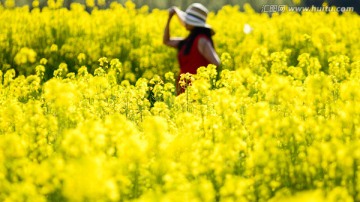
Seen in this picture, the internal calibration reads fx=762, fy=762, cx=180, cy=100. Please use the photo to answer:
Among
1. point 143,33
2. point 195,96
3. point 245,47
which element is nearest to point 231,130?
point 195,96

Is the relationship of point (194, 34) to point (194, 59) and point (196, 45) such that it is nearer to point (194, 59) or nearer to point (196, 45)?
point (196, 45)

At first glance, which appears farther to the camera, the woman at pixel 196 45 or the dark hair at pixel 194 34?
the dark hair at pixel 194 34

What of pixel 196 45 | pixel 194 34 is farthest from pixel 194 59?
pixel 194 34

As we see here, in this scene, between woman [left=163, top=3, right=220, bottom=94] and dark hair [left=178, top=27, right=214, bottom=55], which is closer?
woman [left=163, top=3, right=220, bottom=94]

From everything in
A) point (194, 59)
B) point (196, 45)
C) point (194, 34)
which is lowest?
point (194, 59)

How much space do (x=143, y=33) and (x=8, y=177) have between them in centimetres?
628

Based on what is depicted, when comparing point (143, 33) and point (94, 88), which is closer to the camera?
point (94, 88)

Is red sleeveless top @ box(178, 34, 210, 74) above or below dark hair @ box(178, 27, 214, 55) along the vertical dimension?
below

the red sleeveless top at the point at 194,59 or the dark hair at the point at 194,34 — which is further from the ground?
the dark hair at the point at 194,34

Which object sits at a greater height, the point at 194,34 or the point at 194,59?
the point at 194,34

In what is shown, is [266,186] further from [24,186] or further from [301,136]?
[24,186]

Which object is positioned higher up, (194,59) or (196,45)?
(196,45)

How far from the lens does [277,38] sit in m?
9.38

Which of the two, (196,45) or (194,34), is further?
(194,34)
